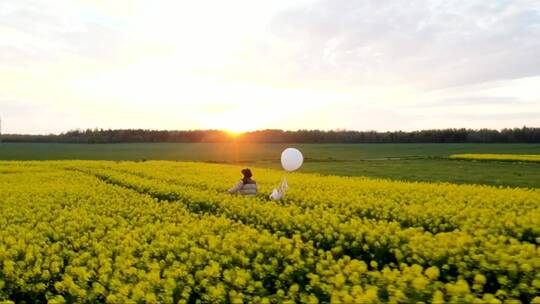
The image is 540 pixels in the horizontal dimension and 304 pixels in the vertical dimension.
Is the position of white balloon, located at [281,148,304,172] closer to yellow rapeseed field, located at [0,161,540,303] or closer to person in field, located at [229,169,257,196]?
person in field, located at [229,169,257,196]

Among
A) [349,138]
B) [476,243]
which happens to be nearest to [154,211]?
[476,243]

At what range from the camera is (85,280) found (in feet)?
24.8

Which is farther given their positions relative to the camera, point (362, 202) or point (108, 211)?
point (362, 202)

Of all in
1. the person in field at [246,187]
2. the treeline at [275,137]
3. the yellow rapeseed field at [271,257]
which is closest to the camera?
the yellow rapeseed field at [271,257]

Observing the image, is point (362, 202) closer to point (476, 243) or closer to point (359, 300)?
point (476, 243)

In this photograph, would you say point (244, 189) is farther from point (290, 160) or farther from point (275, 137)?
point (275, 137)

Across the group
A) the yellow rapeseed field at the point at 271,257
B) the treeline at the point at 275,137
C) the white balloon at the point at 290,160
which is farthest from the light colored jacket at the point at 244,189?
the treeline at the point at 275,137

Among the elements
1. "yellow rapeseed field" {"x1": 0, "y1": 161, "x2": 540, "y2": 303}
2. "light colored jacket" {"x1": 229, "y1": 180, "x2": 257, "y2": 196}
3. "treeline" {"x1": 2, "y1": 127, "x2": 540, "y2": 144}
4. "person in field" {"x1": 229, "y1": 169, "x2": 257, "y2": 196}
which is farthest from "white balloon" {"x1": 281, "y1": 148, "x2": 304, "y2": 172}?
"treeline" {"x1": 2, "y1": 127, "x2": 540, "y2": 144}

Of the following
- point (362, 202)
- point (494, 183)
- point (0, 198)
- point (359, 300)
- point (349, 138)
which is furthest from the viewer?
point (349, 138)

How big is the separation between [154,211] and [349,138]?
4474 inches

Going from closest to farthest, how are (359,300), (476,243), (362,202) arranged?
(359,300)
(476,243)
(362,202)

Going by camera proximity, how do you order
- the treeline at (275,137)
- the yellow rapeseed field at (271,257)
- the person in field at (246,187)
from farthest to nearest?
1. the treeline at (275,137)
2. the person in field at (246,187)
3. the yellow rapeseed field at (271,257)

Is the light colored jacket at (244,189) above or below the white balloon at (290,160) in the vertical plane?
below

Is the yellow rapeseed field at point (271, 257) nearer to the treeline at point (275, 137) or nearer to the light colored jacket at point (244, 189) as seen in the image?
the light colored jacket at point (244, 189)
